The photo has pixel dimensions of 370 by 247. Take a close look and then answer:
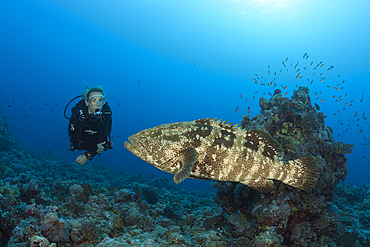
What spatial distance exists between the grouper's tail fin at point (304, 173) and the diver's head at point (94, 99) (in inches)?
220

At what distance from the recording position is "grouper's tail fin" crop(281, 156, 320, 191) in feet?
11.7

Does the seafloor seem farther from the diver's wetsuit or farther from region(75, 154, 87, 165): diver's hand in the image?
the diver's wetsuit

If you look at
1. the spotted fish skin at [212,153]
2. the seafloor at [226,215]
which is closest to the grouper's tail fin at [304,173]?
the spotted fish skin at [212,153]

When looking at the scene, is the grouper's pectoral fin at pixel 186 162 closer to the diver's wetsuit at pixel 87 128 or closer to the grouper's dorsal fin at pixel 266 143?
the grouper's dorsal fin at pixel 266 143

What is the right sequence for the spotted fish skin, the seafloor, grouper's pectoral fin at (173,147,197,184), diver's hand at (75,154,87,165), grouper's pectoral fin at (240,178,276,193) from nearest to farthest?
grouper's pectoral fin at (173,147,197,184), the spotted fish skin, grouper's pectoral fin at (240,178,276,193), the seafloor, diver's hand at (75,154,87,165)

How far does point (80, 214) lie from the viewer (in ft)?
20.4

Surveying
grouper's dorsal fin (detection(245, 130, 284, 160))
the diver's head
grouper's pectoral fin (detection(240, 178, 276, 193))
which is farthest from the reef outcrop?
the diver's head

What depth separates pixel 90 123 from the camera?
6.33m

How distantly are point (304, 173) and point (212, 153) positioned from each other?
1.87m

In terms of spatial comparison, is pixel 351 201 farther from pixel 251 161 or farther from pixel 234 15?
→ pixel 234 15

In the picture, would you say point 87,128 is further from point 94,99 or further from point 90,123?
point 94,99


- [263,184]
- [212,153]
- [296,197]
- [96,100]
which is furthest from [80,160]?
[296,197]

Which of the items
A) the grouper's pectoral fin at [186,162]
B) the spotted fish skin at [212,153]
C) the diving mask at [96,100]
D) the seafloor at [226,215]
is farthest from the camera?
the diving mask at [96,100]

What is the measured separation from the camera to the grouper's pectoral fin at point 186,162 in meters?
2.71
